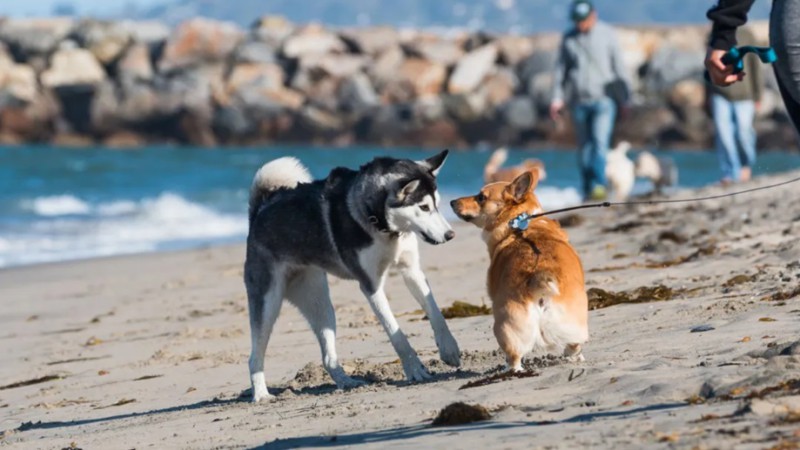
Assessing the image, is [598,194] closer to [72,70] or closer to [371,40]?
[371,40]

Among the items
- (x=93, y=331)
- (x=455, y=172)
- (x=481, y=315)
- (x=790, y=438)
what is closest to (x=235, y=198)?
(x=455, y=172)

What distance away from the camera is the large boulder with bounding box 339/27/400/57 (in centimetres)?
5525

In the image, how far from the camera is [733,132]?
14898mm

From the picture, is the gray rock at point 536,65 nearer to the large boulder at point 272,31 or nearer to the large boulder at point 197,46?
the large boulder at point 272,31

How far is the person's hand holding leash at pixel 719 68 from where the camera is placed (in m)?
4.70

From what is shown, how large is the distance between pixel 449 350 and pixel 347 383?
1.86 ft

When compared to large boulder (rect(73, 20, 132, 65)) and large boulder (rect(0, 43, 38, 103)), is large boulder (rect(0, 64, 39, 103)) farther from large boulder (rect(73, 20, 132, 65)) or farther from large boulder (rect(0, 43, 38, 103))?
large boulder (rect(73, 20, 132, 65))

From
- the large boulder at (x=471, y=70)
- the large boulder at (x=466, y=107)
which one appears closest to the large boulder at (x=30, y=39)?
the large boulder at (x=471, y=70)

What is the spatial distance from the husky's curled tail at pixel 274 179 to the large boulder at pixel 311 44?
156 ft

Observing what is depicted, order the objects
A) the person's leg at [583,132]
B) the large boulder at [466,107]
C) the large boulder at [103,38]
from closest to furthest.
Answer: the person's leg at [583,132] < the large boulder at [466,107] < the large boulder at [103,38]

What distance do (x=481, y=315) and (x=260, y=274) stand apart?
163 centimetres

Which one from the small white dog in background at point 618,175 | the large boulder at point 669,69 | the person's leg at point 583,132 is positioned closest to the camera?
the person's leg at point 583,132

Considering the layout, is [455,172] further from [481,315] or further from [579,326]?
[579,326]

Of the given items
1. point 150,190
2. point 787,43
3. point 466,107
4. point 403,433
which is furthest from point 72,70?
point 787,43
